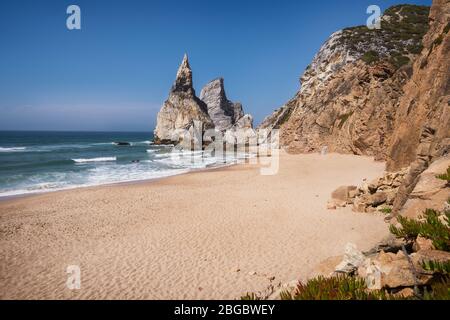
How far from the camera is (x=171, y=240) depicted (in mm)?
11586

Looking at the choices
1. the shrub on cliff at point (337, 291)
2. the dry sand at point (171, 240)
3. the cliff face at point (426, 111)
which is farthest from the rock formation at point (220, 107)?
the shrub on cliff at point (337, 291)

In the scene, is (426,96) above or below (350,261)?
above

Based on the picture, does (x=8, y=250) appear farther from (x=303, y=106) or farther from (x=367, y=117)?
(x=303, y=106)

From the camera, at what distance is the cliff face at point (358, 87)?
3481 centimetres

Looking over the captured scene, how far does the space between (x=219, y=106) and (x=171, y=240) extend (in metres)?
108

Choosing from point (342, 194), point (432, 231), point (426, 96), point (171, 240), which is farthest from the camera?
point (342, 194)

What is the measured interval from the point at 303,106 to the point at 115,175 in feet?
119

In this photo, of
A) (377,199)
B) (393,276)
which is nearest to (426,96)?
(377,199)

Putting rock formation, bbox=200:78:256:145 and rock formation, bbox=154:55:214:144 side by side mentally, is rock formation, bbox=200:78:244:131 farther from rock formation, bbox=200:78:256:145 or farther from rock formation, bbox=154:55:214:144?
rock formation, bbox=154:55:214:144

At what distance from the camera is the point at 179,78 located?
3329 inches

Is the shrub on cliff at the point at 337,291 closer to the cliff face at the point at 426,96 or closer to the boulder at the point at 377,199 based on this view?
the cliff face at the point at 426,96

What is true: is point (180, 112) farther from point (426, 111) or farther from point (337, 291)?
point (337, 291)

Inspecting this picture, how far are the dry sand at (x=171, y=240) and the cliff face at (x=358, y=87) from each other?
60.8ft
